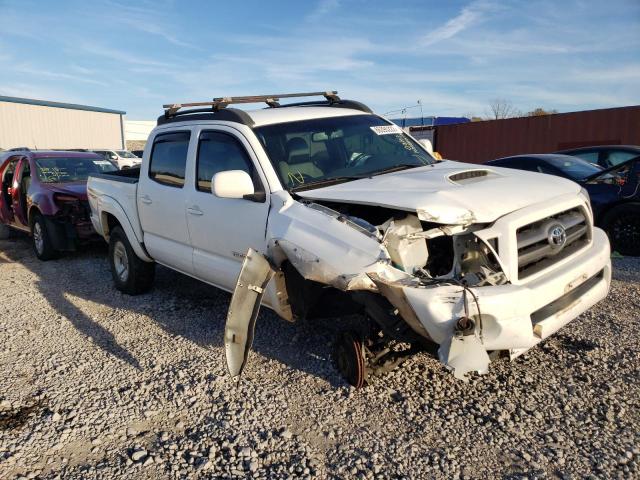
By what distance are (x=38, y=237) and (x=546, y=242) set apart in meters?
7.88

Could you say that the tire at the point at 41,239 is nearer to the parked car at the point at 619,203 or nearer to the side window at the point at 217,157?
the side window at the point at 217,157

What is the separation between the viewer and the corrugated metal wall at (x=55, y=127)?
32094mm

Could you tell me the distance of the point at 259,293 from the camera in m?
3.38

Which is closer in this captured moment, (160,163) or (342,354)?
(342,354)

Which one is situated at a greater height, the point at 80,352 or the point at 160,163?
the point at 160,163

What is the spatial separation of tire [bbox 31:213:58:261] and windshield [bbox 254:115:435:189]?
544 centimetres

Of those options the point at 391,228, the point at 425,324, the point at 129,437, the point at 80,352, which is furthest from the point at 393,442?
the point at 80,352

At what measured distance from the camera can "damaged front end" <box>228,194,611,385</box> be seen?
2.71 metres

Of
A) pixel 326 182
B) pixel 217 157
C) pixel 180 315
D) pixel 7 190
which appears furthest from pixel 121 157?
pixel 326 182

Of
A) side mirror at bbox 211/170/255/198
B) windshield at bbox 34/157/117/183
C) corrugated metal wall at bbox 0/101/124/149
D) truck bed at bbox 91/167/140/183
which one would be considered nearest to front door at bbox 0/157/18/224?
windshield at bbox 34/157/117/183

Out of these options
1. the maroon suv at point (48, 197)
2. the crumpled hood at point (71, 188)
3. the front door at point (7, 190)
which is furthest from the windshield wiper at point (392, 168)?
the front door at point (7, 190)

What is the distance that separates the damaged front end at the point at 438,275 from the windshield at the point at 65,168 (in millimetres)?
6585

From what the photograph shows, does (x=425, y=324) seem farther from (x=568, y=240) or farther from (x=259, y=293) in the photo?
(x=568, y=240)

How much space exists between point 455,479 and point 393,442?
436mm
